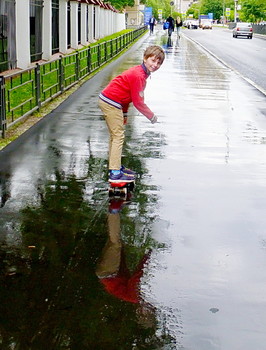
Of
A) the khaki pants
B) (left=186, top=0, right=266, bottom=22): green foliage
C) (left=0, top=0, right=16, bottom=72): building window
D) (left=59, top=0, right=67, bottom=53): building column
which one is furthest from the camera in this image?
(left=186, top=0, right=266, bottom=22): green foliage

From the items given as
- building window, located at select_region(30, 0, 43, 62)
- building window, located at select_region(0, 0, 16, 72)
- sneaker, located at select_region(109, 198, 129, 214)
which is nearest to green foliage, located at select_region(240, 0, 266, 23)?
building window, located at select_region(30, 0, 43, 62)

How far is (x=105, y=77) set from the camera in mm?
21281

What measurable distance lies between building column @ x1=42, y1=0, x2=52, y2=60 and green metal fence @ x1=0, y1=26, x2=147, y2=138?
22.8 feet

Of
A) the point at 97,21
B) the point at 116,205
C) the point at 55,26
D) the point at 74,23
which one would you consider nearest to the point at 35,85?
the point at 116,205

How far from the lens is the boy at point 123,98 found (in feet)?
22.9

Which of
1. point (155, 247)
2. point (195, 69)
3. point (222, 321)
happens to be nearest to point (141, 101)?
point (155, 247)

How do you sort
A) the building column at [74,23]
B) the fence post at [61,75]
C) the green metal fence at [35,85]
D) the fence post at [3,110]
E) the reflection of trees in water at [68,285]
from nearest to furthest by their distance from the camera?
the reflection of trees in water at [68,285] → the fence post at [3,110] → the green metal fence at [35,85] → the fence post at [61,75] → the building column at [74,23]

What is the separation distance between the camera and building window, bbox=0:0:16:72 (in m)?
21.1

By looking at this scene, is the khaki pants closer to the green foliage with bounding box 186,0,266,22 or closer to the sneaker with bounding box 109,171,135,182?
the sneaker with bounding box 109,171,135,182

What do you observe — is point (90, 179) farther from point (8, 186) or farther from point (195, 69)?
point (195, 69)

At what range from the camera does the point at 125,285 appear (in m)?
4.73

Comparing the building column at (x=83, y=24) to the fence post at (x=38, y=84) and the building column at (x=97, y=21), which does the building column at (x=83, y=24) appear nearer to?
the building column at (x=97, y=21)

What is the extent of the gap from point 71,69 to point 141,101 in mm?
10964

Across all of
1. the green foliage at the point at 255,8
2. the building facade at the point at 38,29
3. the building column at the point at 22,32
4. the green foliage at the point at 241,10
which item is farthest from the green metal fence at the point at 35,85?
the green foliage at the point at 255,8
